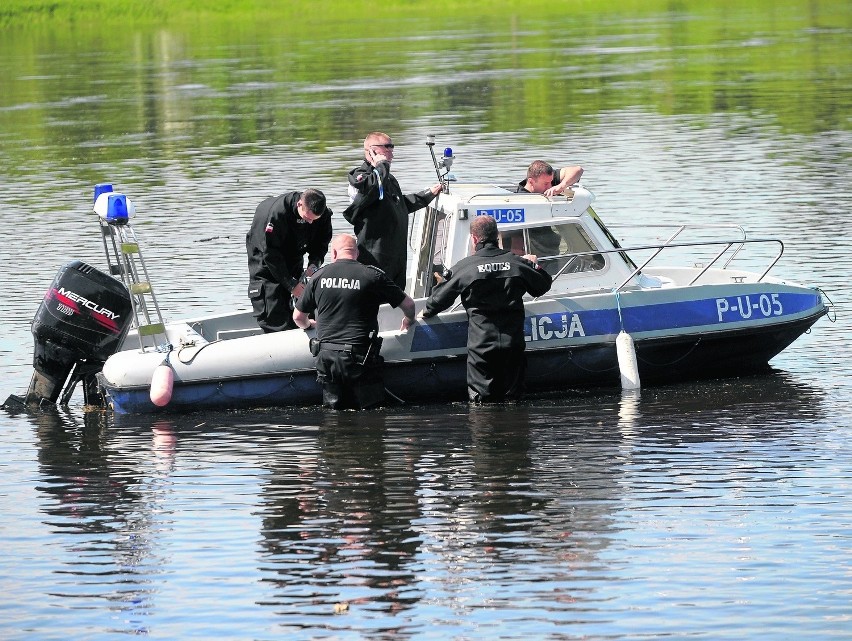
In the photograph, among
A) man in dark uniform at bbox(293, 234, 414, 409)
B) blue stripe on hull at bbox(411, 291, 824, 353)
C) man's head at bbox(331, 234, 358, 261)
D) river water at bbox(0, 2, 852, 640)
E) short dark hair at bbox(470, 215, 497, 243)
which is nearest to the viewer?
river water at bbox(0, 2, 852, 640)

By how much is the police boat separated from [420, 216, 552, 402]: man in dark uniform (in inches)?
14.0

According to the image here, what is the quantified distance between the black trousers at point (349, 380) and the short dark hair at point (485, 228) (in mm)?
Result: 1382

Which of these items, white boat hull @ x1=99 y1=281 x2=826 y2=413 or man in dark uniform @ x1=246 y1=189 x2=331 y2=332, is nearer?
man in dark uniform @ x1=246 y1=189 x2=331 y2=332

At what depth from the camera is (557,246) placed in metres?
13.3

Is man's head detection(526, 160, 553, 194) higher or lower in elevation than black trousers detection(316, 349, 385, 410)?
higher

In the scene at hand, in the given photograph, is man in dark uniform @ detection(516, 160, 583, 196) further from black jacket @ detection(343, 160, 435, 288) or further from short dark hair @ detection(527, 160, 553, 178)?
black jacket @ detection(343, 160, 435, 288)

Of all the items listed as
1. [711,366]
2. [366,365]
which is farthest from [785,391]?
[366,365]

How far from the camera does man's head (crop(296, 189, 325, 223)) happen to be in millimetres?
12281

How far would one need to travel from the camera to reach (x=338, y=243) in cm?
1250

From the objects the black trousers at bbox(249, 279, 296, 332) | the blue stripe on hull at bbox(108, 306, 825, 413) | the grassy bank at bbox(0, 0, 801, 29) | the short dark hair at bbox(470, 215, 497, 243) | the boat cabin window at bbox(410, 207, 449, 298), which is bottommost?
the blue stripe on hull at bbox(108, 306, 825, 413)

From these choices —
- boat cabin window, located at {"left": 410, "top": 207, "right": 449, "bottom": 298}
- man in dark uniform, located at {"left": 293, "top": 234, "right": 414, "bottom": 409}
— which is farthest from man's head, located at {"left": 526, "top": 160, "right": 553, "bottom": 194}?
man in dark uniform, located at {"left": 293, "top": 234, "right": 414, "bottom": 409}

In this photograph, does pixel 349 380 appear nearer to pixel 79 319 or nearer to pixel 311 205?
pixel 311 205

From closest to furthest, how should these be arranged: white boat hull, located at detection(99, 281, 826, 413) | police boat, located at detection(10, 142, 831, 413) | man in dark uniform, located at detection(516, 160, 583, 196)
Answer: police boat, located at detection(10, 142, 831, 413) → white boat hull, located at detection(99, 281, 826, 413) → man in dark uniform, located at detection(516, 160, 583, 196)

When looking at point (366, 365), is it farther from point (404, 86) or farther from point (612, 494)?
point (404, 86)
